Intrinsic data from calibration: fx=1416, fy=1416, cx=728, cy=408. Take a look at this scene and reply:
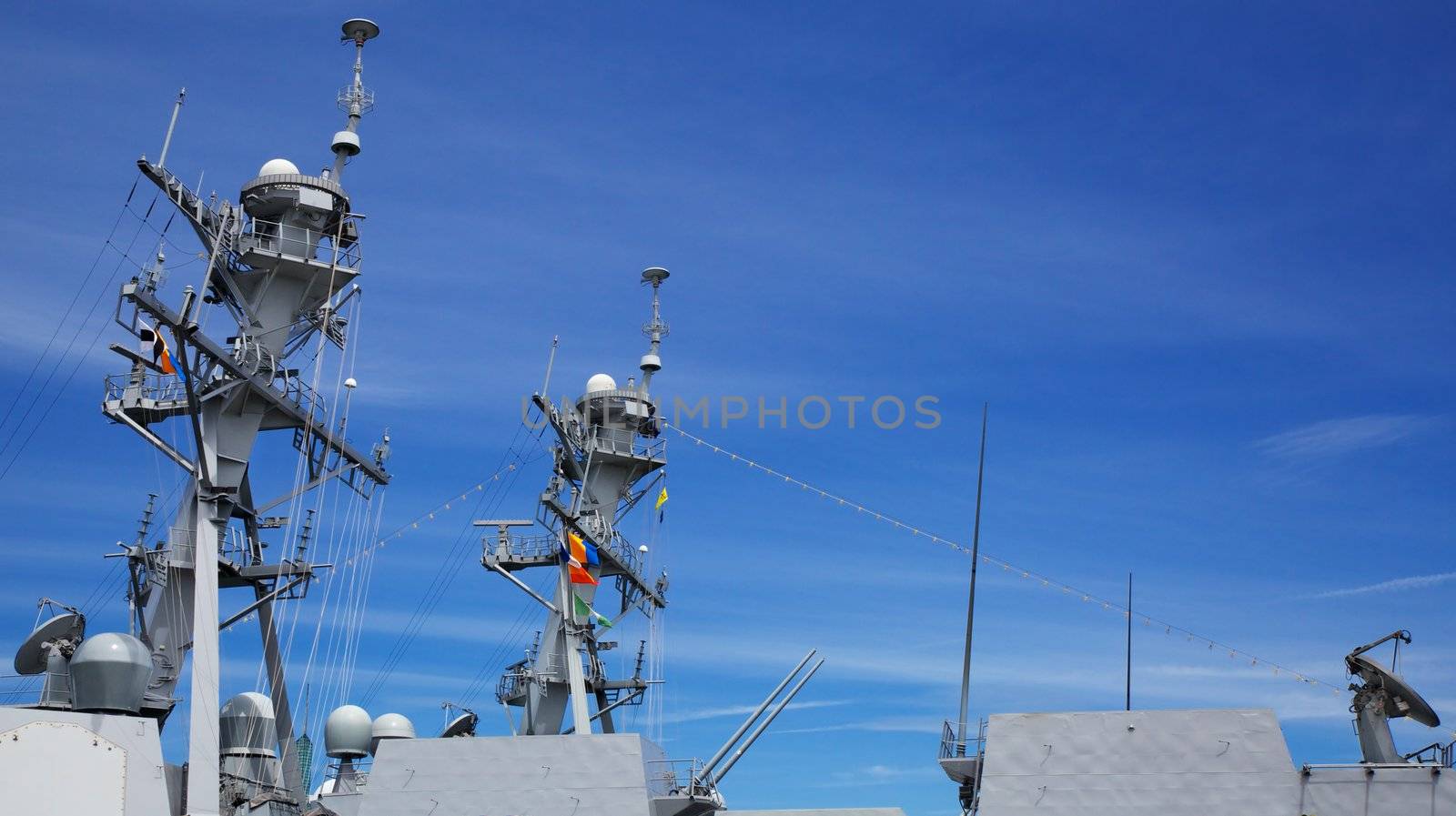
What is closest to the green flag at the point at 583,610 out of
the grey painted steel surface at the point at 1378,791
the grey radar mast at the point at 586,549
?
the grey radar mast at the point at 586,549

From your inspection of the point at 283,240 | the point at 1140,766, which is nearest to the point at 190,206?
the point at 283,240

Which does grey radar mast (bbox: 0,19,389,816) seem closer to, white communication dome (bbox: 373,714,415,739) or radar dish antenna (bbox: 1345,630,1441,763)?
white communication dome (bbox: 373,714,415,739)

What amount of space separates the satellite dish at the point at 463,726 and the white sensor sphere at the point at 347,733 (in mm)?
2340

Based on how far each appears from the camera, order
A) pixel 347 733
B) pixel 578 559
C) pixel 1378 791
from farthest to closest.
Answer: pixel 578 559
pixel 347 733
pixel 1378 791

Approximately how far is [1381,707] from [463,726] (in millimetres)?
22140

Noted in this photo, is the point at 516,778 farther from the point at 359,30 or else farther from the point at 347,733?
the point at 359,30

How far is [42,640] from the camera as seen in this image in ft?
96.0

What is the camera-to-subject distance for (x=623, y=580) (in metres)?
46.1

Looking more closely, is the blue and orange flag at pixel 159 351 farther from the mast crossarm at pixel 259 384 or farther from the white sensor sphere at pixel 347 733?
the white sensor sphere at pixel 347 733

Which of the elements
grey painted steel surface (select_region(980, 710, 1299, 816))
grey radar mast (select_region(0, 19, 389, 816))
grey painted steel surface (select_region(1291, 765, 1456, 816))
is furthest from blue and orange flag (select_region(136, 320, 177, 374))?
grey painted steel surface (select_region(1291, 765, 1456, 816))

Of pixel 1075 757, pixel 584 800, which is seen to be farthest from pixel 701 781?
pixel 1075 757

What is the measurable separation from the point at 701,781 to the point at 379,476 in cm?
1315

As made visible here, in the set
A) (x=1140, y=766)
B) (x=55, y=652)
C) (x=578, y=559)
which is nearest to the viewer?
(x=1140, y=766)

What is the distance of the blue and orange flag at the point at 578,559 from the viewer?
37594 millimetres
